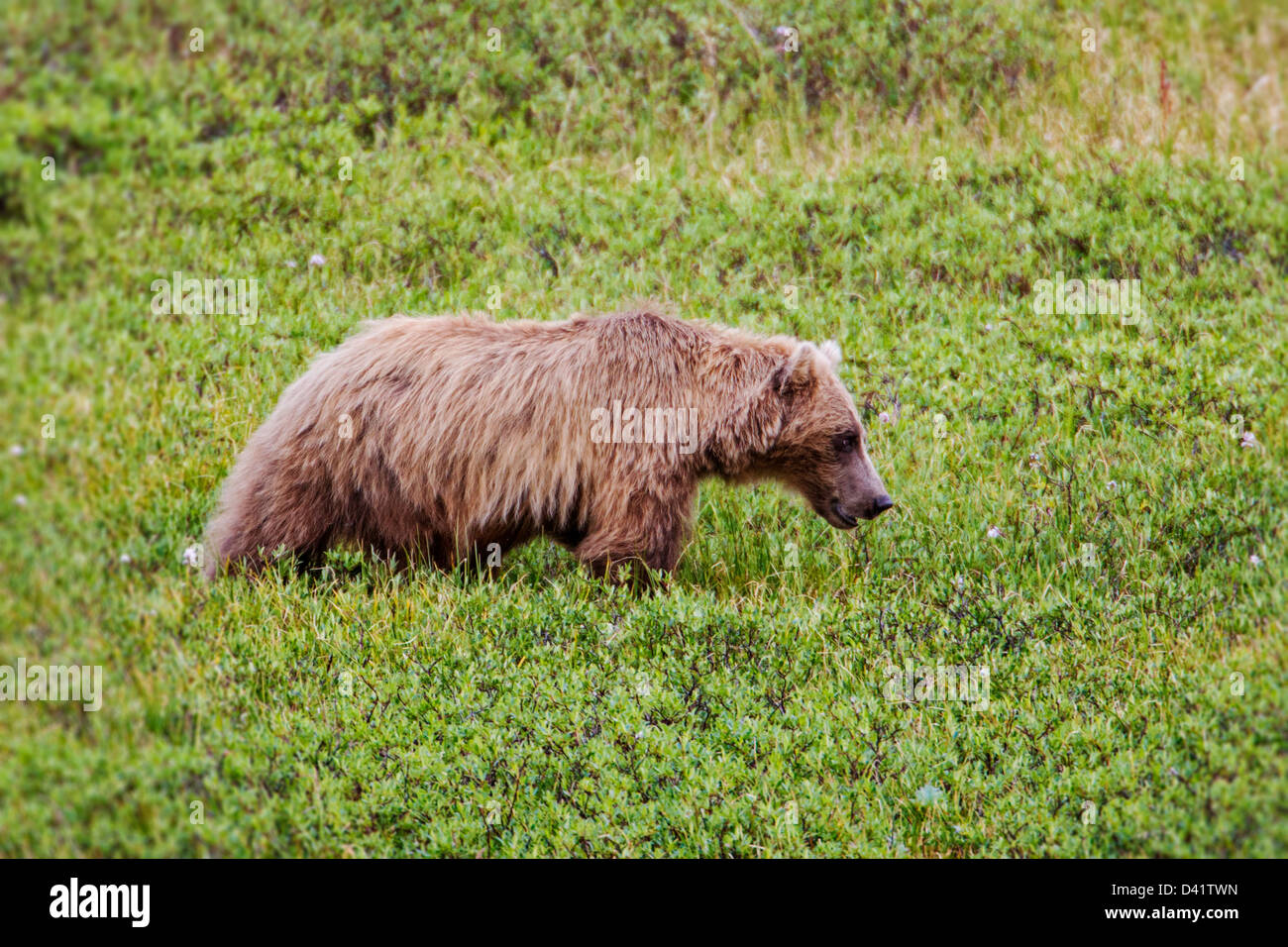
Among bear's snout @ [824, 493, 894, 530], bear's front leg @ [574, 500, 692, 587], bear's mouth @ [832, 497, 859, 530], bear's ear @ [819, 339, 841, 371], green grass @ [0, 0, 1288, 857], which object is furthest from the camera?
bear's ear @ [819, 339, 841, 371]

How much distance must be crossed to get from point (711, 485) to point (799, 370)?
126cm

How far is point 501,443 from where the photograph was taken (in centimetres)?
742

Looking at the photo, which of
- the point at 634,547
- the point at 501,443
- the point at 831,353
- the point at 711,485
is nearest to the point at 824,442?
the point at 831,353

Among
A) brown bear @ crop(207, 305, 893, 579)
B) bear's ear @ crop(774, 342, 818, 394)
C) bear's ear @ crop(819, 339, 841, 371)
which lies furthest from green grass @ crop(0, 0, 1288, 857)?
bear's ear @ crop(774, 342, 818, 394)

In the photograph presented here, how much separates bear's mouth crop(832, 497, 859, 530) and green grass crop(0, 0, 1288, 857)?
0.21 meters

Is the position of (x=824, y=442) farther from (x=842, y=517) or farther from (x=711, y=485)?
(x=711, y=485)

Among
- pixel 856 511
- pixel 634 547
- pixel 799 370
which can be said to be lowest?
pixel 634 547

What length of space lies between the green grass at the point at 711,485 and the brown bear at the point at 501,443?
0.34m

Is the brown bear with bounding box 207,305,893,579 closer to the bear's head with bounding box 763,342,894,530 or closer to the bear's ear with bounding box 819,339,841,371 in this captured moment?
the bear's head with bounding box 763,342,894,530

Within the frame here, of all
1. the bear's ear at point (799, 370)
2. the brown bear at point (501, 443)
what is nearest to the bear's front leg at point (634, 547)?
the brown bear at point (501, 443)

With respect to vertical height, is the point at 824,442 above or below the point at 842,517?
above

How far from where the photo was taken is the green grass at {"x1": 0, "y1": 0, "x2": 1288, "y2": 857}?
5.56 meters

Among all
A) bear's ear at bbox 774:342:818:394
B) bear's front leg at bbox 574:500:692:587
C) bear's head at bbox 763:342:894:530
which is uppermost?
bear's ear at bbox 774:342:818:394

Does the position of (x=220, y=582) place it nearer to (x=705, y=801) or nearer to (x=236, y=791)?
(x=236, y=791)
